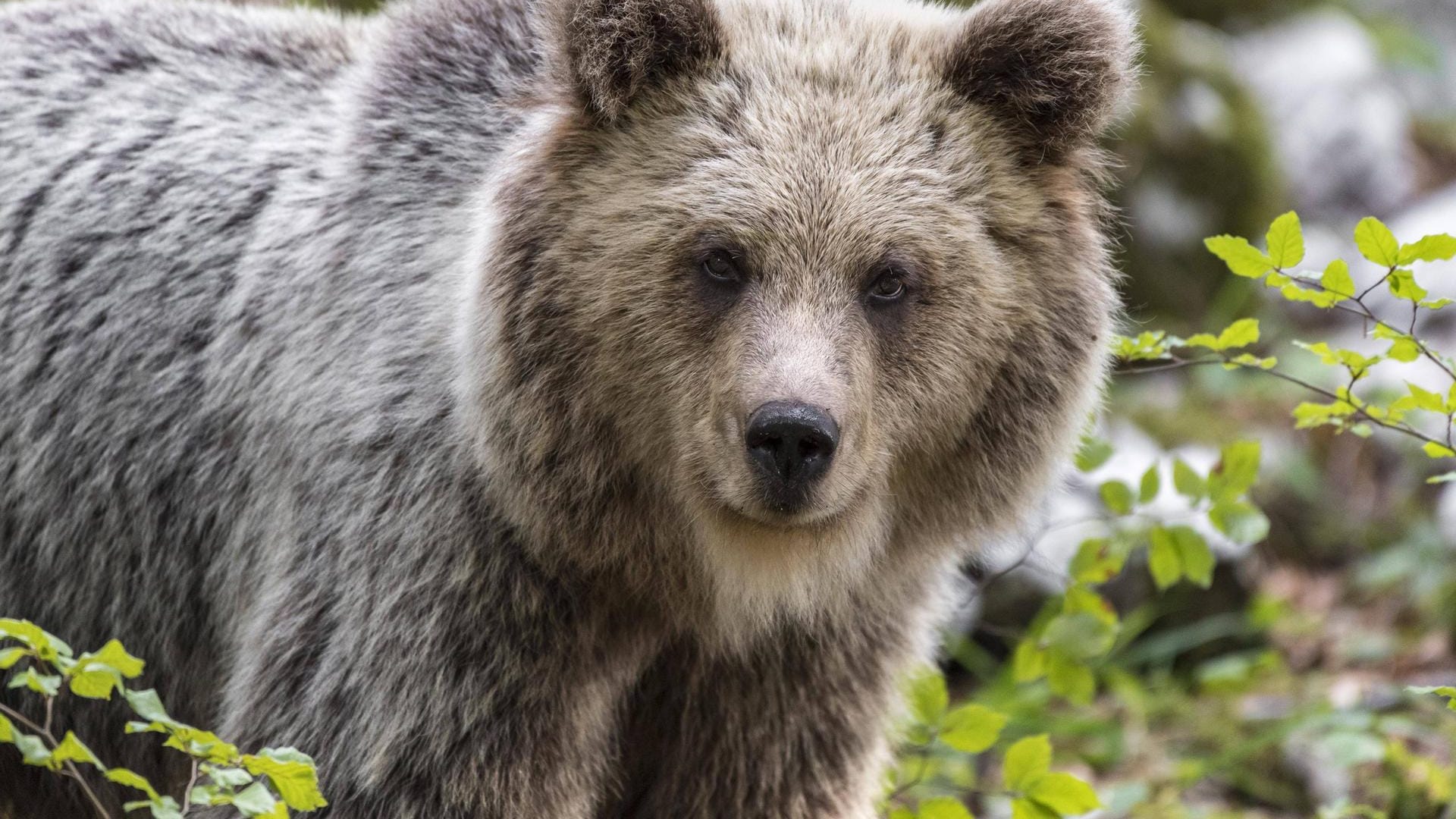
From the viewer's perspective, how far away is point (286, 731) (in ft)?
13.0

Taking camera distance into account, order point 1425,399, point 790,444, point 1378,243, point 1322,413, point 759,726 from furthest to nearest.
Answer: point 759,726 < point 1322,413 < point 1425,399 < point 1378,243 < point 790,444

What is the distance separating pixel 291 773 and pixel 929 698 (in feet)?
7.60

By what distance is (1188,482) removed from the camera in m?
4.91

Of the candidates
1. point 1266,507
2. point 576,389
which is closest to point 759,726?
point 576,389

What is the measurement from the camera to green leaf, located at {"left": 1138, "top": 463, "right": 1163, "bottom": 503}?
4906 millimetres

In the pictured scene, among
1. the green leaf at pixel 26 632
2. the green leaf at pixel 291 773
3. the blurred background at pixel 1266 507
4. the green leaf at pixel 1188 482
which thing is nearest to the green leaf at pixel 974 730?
the blurred background at pixel 1266 507

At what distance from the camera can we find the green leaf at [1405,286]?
3656 millimetres

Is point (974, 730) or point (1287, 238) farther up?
point (1287, 238)

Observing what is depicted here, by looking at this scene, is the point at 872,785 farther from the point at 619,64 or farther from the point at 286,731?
the point at 619,64

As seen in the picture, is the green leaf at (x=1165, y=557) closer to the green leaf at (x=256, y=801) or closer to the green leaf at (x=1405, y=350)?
the green leaf at (x=1405, y=350)

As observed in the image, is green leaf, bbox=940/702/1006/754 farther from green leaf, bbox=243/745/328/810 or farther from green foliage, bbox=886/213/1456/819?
green leaf, bbox=243/745/328/810

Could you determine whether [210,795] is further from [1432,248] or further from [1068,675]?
[1068,675]

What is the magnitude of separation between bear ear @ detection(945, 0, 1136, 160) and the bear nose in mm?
986

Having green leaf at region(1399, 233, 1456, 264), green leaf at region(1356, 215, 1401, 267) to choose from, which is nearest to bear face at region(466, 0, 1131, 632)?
green leaf at region(1356, 215, 1401, 267)
